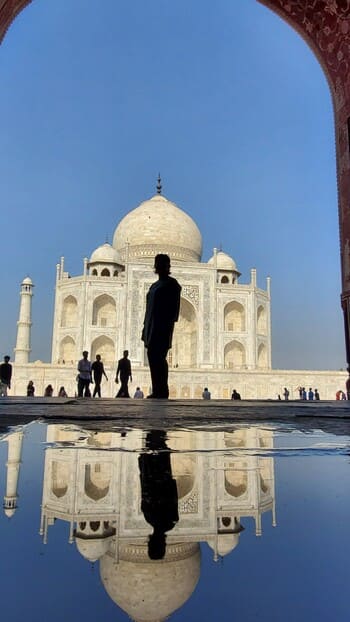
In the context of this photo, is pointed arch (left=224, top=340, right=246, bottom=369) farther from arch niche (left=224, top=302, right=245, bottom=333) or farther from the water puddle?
the water puddle

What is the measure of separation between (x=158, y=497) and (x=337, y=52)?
6.12 metres

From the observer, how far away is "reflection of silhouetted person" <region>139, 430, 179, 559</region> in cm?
42

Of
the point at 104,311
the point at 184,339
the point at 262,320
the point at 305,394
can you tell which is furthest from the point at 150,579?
the point at 262,320

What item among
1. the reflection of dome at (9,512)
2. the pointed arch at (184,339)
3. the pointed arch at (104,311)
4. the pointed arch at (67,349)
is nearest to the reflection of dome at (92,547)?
the reflection of dome at (9,512)

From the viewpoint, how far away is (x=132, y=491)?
0.60m

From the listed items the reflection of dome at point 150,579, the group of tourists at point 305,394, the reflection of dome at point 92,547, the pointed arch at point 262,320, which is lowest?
the reflection of dome at point 150,579

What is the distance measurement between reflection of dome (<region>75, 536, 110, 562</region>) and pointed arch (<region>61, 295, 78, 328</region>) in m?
17.4

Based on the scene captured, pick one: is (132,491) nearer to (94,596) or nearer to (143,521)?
(143,521)

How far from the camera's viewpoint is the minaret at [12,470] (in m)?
0.53

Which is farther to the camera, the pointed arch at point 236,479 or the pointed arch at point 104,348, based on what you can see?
the pointed arch at point 104,348

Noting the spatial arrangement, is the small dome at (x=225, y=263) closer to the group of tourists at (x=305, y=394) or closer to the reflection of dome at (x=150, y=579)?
the group of tourists at (x=305, y=394)

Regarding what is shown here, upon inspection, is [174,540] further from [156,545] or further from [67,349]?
[67,349]

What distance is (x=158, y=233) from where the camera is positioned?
19.3 meters

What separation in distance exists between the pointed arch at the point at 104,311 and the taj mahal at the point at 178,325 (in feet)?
0.11
